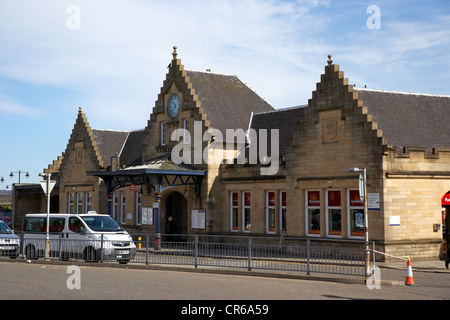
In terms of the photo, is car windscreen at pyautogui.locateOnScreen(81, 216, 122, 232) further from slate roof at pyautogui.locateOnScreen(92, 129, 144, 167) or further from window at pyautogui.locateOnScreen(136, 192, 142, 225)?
slate roof at pyautogui.locateOnScreen(92, 129, 144, 167)

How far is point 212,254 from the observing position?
2139 cm

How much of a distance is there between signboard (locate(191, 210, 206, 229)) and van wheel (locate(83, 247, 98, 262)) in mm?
10495

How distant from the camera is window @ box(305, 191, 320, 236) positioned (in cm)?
2752

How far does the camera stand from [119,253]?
73.7 feet

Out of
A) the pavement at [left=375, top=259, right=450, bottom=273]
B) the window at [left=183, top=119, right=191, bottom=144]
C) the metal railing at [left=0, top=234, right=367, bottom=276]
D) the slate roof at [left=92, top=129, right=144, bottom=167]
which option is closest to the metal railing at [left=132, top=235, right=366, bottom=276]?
the metal railing at [left=0, top=234, right=367, bottom=276]

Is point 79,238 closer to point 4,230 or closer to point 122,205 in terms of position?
point 4,230


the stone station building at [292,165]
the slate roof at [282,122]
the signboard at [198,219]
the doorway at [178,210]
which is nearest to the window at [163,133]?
the stone station building at [292,165]

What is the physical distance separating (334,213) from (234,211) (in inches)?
282

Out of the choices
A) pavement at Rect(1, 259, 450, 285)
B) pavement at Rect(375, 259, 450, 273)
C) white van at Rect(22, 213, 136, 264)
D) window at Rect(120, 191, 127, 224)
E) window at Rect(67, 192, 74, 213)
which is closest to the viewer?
pavement at Rect(1, 259, 450, 285)
